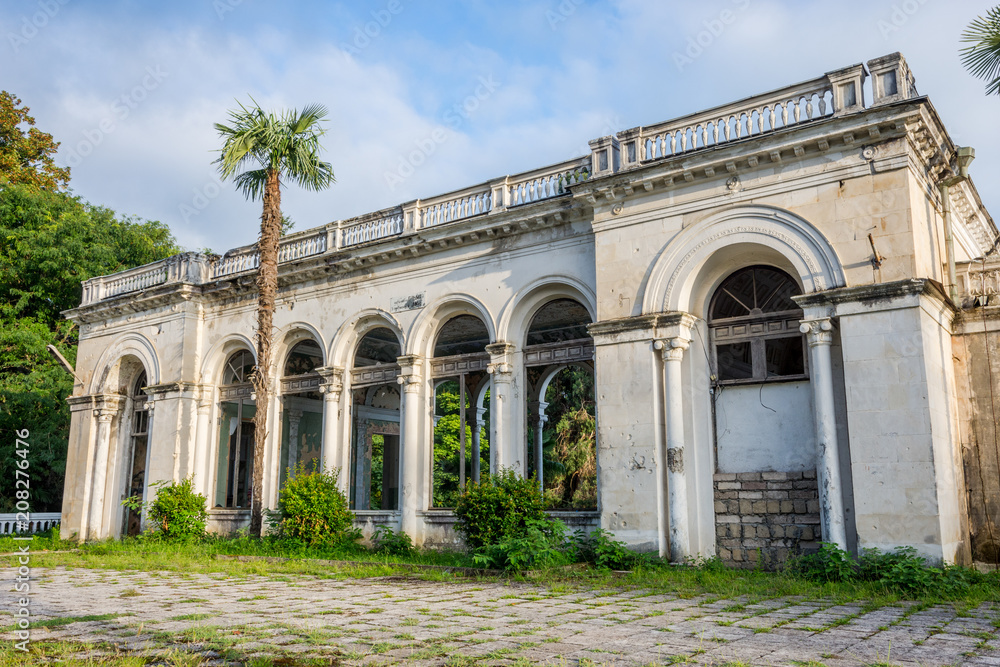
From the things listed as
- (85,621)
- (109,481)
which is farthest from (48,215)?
(85,621)

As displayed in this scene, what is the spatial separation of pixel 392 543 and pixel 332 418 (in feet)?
11.3

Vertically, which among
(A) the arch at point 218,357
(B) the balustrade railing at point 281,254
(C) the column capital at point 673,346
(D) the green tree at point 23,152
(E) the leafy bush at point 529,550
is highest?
(D) the green tree at point 23,152

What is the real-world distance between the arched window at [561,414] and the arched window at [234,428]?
6.97m

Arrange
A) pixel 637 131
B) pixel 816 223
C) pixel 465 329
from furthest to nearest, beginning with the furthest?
pixel 465 329
pixel 637 131
pixel 816 223

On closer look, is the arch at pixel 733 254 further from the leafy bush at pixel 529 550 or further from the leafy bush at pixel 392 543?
the leafy bush at pixel 392 543

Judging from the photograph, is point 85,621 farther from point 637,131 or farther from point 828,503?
point 637,131

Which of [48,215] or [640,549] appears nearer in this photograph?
[640,549]

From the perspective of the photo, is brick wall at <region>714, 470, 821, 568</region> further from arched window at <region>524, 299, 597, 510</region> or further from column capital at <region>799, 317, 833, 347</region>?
arched window at <region>524, 299, 597, 510</region>

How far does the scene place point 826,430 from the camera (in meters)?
10.8

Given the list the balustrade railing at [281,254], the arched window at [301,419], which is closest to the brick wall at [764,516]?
the balustrade railing at [281,254]

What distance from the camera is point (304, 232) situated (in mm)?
18312

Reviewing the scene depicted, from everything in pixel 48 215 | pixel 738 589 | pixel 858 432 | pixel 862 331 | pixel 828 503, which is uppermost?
pixel 48 215

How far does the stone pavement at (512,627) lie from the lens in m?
5.54

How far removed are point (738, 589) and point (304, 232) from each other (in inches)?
504
